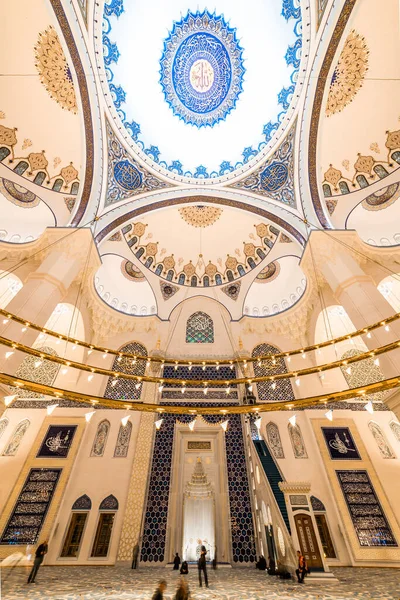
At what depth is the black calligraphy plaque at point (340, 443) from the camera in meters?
7.98

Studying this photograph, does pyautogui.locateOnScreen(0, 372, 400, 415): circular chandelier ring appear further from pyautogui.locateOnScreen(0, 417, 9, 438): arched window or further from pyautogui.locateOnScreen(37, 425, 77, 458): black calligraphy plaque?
pyautogui.locateOnScreen(0, 417, 9, 438): arched window

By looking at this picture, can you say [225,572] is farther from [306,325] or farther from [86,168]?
[86,168]

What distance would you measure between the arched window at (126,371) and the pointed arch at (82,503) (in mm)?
2890

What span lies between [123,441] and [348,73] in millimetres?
11568

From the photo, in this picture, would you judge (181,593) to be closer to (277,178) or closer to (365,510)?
(365,510)

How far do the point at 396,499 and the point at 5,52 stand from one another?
14081 millimetres

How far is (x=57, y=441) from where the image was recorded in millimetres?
8148

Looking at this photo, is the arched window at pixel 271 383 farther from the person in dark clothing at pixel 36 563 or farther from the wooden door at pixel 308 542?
the person in dark clothing at pixel 36 563

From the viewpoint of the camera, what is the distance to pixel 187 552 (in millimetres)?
7004

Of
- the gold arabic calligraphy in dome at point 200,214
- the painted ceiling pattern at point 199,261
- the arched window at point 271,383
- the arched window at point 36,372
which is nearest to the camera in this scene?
the arched window at point 36,372

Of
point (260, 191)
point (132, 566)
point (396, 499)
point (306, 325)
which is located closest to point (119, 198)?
point (260, 191)

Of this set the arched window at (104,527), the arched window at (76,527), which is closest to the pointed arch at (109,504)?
the arched window at (104,527)

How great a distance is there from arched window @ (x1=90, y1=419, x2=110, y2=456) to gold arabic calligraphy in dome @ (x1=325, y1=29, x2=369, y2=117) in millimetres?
11026

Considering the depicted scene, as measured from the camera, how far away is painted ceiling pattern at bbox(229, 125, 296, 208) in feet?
28.8
